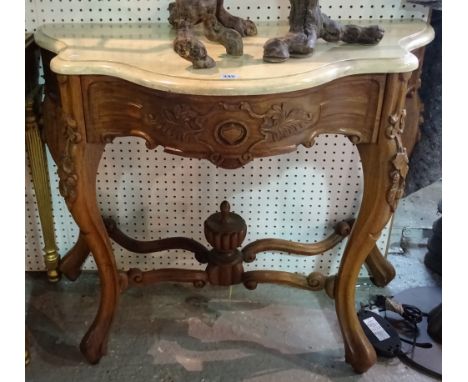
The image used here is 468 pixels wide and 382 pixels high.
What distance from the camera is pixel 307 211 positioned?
1.64 metres

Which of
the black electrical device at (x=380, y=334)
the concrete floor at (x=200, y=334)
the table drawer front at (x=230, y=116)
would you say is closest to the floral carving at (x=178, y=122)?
the table drawer front at (x=230, y=116)

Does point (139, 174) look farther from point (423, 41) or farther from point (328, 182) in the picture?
point (423, 41)

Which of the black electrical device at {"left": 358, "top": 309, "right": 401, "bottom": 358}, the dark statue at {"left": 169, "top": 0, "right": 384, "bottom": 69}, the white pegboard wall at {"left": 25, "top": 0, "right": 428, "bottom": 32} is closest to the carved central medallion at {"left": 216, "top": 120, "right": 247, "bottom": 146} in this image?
the dark statue at {"left": 169, "top": 0, "right": 384, "bottom": 69}

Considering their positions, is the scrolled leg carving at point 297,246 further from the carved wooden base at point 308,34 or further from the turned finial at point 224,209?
the carved wooden base at point 308,34

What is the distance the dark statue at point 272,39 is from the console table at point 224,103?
0.02m

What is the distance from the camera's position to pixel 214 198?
5.34 feet

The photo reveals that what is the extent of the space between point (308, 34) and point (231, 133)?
0.28 metres

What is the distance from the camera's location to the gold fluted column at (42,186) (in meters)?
1.46

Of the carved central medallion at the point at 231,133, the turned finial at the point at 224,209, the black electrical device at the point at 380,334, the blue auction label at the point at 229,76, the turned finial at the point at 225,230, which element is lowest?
the black electrical device at the point at 380,334

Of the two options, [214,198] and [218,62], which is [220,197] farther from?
[218,62]

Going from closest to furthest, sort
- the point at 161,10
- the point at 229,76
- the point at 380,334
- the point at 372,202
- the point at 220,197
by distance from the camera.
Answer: the point at 229,76 < the point at 372,202 < the point at 161,10 < the point at 380,334 < the point at 220,197

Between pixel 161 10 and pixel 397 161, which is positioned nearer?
pixel 397 161

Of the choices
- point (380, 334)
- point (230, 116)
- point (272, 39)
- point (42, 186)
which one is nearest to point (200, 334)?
point (380, 334)

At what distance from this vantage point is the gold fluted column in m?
1.46
